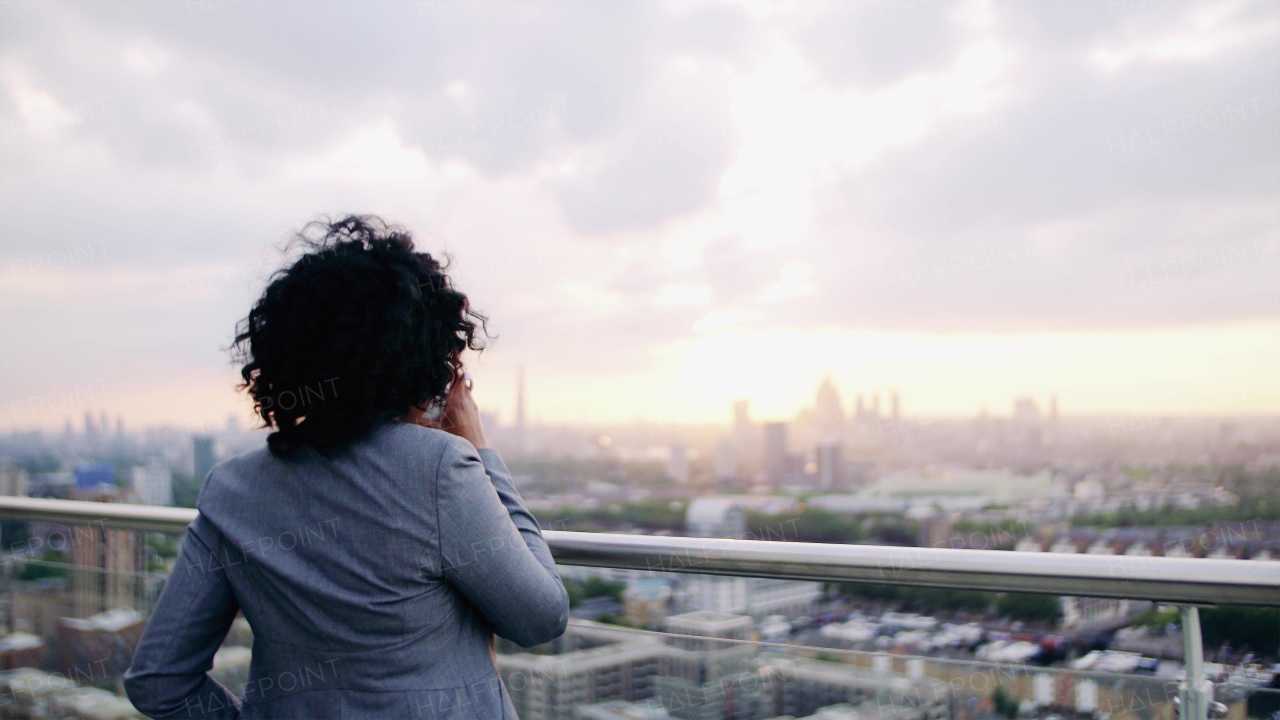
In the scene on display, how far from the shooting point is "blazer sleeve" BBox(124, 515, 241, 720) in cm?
119

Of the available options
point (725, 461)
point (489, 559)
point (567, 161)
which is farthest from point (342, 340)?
point (725, 461)

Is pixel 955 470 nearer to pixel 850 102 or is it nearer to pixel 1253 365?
pixel 850 102

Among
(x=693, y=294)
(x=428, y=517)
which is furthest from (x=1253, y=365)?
(x=693, y=294)

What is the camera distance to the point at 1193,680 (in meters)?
1.29

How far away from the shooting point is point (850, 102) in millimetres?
13633

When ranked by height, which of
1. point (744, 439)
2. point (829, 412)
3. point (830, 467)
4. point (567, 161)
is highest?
point (567, 161)

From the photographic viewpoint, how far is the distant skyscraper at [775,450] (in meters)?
15.7

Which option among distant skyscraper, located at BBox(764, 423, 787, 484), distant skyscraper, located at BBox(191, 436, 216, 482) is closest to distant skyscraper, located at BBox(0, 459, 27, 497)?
distant skyscraper, located at BBox(191, 436, 216, 482)

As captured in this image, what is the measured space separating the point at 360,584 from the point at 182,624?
34 cm

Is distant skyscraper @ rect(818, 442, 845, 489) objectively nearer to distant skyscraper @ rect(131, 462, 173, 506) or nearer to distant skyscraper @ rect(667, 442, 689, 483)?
distant skyscraper @ rect(667, 442, 689, 483)

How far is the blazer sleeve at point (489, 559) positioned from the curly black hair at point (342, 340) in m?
0.14

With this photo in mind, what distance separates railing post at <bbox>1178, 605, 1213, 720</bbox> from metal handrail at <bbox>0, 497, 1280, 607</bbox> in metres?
0.06

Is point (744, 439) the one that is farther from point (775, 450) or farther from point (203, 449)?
point (203, 449)

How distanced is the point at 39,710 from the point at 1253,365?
26.5 feet
